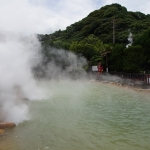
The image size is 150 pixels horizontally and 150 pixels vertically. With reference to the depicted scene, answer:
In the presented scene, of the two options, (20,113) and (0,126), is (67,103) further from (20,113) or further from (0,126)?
(0,126)

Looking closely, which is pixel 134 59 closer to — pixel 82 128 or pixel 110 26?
pixel 82 128

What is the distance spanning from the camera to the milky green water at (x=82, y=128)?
717cm

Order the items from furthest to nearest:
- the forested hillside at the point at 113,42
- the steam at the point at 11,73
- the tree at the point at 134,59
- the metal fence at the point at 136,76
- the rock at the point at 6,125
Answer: the forested hillside at the point at 113,42
the tree at the point at 134,59
the metal fence at the point at 136,76
the steam at the point at 11,73
the rock at the point at 6,125

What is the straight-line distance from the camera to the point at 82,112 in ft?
37.2

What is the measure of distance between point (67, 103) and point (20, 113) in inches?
161

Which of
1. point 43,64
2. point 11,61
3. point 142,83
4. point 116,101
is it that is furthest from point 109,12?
point 11,61

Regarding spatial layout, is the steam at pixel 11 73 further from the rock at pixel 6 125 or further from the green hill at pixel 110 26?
the green hill at pixel 110 26

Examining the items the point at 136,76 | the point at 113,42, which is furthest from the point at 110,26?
the point at 136,76

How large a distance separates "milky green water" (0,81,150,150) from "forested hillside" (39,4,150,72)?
318 inches

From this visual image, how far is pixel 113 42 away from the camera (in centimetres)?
3712

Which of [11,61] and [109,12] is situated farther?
[109,12]

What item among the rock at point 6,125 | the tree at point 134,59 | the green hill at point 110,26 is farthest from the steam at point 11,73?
the green hill at point 110,26

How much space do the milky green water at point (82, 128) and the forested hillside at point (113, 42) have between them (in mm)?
8082

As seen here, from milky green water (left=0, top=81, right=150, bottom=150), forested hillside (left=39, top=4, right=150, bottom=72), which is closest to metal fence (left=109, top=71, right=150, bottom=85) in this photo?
forested hillside (left=39, top=4, right=150, bottom=72)
